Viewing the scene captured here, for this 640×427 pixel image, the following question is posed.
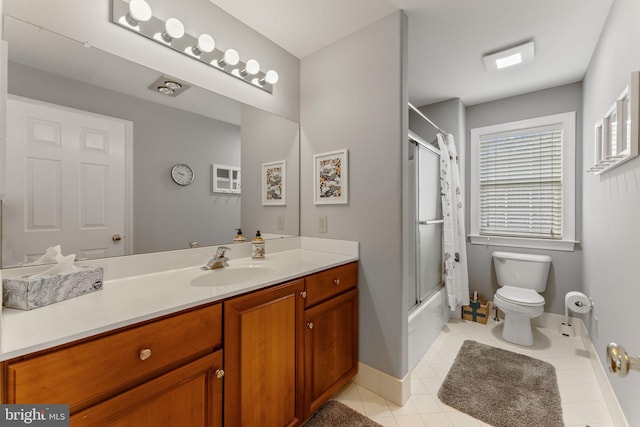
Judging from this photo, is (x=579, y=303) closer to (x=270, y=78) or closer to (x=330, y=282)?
(x=330, y=282)

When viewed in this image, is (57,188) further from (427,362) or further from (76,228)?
(427,362)

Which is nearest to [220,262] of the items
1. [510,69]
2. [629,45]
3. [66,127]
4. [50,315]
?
[50,315]

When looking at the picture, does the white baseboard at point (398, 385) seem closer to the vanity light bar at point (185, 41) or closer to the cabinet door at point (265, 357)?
the cabinet door at point (265, 357)

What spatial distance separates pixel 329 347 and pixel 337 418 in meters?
0.38

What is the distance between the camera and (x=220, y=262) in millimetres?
1549

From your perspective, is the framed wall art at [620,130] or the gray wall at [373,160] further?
the gray wall at [373,160]

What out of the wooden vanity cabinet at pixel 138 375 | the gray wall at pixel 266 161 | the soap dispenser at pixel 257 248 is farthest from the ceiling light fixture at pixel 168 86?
the wooden vanity cabinet at pixel 138 375

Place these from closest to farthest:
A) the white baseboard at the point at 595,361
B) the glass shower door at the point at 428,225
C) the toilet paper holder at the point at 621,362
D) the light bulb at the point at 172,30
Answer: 1. the toilet paper holder at the point at 621,362
2. the light bulb at the point at 172,30
3. the white baseboard at the point at 595,361
4. the glass shower door at the point at 428,225

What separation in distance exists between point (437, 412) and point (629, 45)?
2151 millimetres

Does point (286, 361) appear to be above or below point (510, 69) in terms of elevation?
below

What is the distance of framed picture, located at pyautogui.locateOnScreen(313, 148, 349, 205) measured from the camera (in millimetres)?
1856

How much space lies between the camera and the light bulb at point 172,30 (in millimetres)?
1352

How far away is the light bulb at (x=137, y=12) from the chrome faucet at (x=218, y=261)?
1188mm

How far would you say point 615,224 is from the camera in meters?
1.53
